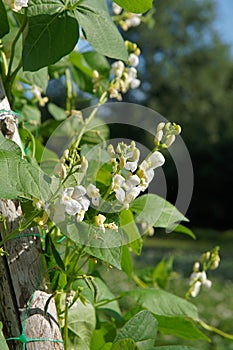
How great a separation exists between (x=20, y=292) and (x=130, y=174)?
0.56 ft

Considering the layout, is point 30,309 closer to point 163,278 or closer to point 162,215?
point 162,215

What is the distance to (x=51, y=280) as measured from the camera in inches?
28.3

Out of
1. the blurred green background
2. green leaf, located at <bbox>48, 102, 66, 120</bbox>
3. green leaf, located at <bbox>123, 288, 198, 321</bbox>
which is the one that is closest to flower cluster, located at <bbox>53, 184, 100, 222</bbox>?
green leaf, located at <bbox>123, 288, 198, 321</bbox>

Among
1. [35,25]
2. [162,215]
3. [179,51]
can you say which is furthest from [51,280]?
[179,51]

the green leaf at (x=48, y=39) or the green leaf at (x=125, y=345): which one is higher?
the green leaf at (x=48, y=39)

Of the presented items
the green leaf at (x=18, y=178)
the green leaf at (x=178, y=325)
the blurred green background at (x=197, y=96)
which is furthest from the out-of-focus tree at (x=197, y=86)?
the green leaf at (x=18, y=178)

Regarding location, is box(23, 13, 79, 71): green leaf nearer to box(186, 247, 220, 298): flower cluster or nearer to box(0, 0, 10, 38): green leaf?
box(0, 0, 10, 38): green leaf

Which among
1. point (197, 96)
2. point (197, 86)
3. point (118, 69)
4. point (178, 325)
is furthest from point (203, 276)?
point (197, 86)

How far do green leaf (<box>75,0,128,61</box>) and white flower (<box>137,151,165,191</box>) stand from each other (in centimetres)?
16

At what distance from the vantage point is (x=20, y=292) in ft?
2.13

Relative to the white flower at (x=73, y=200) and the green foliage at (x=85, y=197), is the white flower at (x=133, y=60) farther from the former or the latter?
the white flower at (x=73, y=200)

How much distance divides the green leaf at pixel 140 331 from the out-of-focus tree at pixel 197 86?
50.7 feet

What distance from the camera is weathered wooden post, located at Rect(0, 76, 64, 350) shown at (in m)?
0.65

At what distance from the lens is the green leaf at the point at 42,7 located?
0.69 meters
